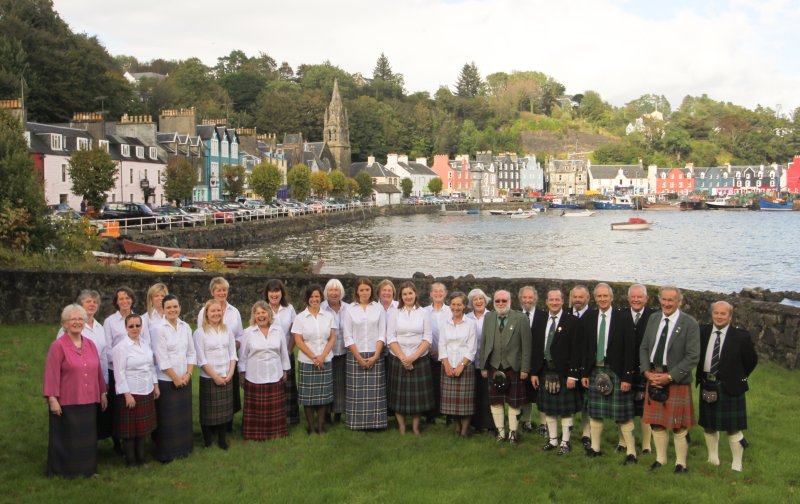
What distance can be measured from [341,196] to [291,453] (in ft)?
323

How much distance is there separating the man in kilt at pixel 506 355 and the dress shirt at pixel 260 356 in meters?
2.57

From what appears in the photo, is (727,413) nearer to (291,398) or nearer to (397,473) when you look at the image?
(397,473)

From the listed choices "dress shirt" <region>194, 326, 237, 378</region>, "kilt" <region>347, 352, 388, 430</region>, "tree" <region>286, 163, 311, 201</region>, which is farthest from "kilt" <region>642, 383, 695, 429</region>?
"tree" <region>286, 163, 311, 201</region>

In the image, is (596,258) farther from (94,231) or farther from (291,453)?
(291,453)

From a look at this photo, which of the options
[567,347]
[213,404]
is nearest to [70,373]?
[213,404]

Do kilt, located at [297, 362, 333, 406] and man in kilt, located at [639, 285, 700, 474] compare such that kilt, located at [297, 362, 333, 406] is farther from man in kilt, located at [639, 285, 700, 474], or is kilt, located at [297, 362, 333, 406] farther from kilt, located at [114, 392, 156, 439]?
man in kilt, located at [639, 285, 700, 474]

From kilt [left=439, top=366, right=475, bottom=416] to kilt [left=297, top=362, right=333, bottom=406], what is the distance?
4.87ft

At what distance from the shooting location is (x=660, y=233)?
75.5 metres

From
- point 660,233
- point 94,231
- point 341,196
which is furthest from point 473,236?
point 94,231

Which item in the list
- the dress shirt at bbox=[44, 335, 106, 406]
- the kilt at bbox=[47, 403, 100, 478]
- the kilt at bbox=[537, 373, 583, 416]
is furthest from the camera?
the kilt at bbox=[537, 373, 583, 416]

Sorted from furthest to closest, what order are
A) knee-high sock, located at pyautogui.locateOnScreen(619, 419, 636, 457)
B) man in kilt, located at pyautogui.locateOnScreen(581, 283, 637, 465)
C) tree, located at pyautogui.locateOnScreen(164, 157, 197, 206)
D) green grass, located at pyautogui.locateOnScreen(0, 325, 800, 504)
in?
tree, located at pyautogui.locateOnScreen(164, 157, 197, 206), knee-high sock, located at pyautogui.locateOnScreen(619, 419, 636, 457), man in kilt, located at pyautogui.locateOnScreen(581, 283, 637, 465), green grass, located at pyautogui.locateOnScreen(0, 325, 800, 504)

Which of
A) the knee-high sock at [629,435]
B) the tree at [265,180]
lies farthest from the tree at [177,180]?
the knee-high sock at [629,435]

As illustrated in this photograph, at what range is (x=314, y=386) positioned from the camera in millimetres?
9117

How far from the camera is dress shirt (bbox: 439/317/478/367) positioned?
8.94 meters
